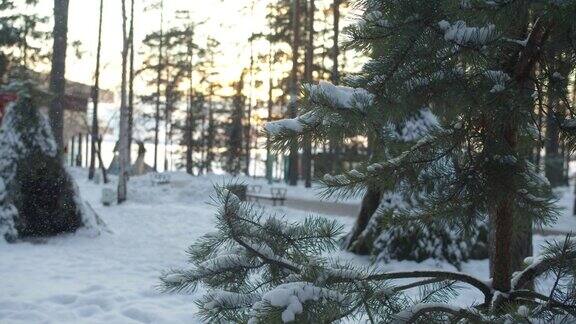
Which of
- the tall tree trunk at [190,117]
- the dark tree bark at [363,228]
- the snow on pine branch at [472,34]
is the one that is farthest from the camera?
the tall tree trunk at [190,117]

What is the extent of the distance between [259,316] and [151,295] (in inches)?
175

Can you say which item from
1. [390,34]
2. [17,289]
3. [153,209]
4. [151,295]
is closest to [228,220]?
[390,34]

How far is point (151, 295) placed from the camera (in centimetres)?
577

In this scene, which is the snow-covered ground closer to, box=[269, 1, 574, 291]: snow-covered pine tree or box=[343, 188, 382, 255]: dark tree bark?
box=[343, 188, 382, 255]: dark tree bark

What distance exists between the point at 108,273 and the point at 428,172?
18.8ft

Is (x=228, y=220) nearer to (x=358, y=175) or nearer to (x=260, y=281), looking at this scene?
(x=260, y=281)

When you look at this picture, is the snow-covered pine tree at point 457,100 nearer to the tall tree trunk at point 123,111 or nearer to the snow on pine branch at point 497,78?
the snow on pine branch at point 497,78

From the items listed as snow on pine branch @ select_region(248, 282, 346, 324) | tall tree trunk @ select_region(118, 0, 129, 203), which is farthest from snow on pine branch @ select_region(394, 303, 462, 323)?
tall tree trunk @ select_region(118, 0, 129, 203)

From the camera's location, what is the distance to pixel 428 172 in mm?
2104

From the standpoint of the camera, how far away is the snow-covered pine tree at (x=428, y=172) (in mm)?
1714

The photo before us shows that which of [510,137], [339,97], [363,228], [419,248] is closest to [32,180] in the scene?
[363,228]

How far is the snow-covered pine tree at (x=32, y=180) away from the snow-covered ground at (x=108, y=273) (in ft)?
1.27

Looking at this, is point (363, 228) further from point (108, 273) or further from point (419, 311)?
point (419, 311)

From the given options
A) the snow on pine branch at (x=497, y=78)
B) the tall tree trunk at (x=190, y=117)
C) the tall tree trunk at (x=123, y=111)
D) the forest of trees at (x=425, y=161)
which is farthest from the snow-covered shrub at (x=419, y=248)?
the tall tree trunk at (x=190, y=117)
